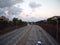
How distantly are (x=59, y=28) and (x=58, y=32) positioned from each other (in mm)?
709

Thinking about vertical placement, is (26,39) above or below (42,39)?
above

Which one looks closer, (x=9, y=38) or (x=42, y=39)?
(x=42, y=39)

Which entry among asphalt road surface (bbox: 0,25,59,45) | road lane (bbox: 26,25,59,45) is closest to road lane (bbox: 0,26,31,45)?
asphalt road surface (bbox: 0,25,59,45)

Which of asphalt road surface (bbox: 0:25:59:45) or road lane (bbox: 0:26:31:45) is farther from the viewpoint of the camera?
road lane (bbox: 0:26:31:45)

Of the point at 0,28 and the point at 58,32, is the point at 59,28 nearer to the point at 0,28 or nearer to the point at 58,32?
the point at 58,32

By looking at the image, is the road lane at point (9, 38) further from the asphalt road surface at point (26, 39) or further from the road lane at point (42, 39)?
the road lane at point (42, 39)

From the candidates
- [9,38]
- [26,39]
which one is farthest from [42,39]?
[9,38]

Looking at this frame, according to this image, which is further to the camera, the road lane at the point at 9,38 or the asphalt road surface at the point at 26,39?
the road lane at the point at 9,38

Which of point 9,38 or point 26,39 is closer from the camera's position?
point 26,39

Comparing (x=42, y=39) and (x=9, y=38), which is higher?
(x=9, y=38)

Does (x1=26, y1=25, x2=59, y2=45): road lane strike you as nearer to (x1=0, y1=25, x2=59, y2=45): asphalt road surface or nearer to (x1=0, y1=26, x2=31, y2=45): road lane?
(x1=0, y1=25, x2=59, y2=45): asphalt road surface

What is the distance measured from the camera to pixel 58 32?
77.6 feet

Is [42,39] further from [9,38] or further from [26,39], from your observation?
[9,38]

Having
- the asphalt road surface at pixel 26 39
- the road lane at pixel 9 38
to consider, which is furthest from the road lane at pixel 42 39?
the road lane at pixel 9 38
